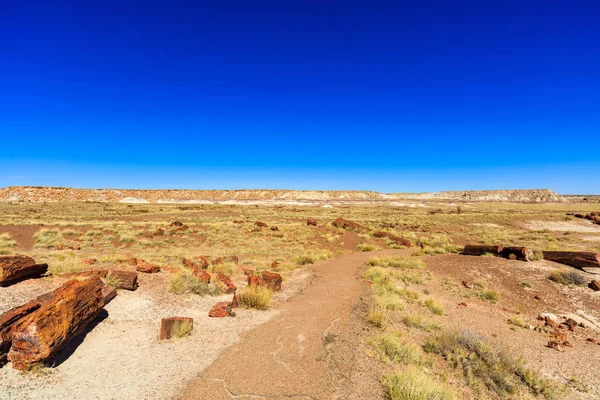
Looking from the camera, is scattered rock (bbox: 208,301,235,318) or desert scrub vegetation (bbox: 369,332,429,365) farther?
scattered rock (bbox: 208,301,235,318)

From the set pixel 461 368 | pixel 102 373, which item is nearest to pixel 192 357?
pixel 102 373

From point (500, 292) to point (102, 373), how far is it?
14.6 meters

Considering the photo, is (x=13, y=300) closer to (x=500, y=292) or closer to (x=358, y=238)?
(x=500, y=292)

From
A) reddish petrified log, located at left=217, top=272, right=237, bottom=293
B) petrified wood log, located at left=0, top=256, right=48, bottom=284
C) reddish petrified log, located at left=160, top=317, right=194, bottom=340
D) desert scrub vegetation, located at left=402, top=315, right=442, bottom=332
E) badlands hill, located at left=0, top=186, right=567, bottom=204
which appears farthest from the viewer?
badlands hill, located at left=0, top=186, right=567, bottom=204

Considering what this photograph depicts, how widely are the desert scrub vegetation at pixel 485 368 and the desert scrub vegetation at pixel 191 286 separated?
7183 millimetres

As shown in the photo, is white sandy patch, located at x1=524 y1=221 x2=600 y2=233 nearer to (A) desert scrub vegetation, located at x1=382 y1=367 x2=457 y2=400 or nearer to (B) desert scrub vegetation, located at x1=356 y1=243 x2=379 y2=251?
(B) desert scrub vegetation, located at x1=356 y1=243 x2=379 y2=251

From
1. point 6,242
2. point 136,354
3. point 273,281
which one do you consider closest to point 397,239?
point 273,281

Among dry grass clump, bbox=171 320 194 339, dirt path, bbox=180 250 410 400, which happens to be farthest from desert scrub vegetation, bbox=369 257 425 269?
dry grass clump, bbox=171 320 194 339

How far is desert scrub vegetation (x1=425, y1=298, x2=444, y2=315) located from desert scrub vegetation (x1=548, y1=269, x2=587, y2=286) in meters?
6.73

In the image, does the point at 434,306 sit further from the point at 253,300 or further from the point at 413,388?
the point at 253,300

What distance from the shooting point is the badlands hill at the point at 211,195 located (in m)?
99.5

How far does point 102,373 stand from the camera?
5.66 meters

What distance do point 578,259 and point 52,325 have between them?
21.6 metres

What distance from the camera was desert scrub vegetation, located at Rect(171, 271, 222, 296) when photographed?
10305 millimetres
